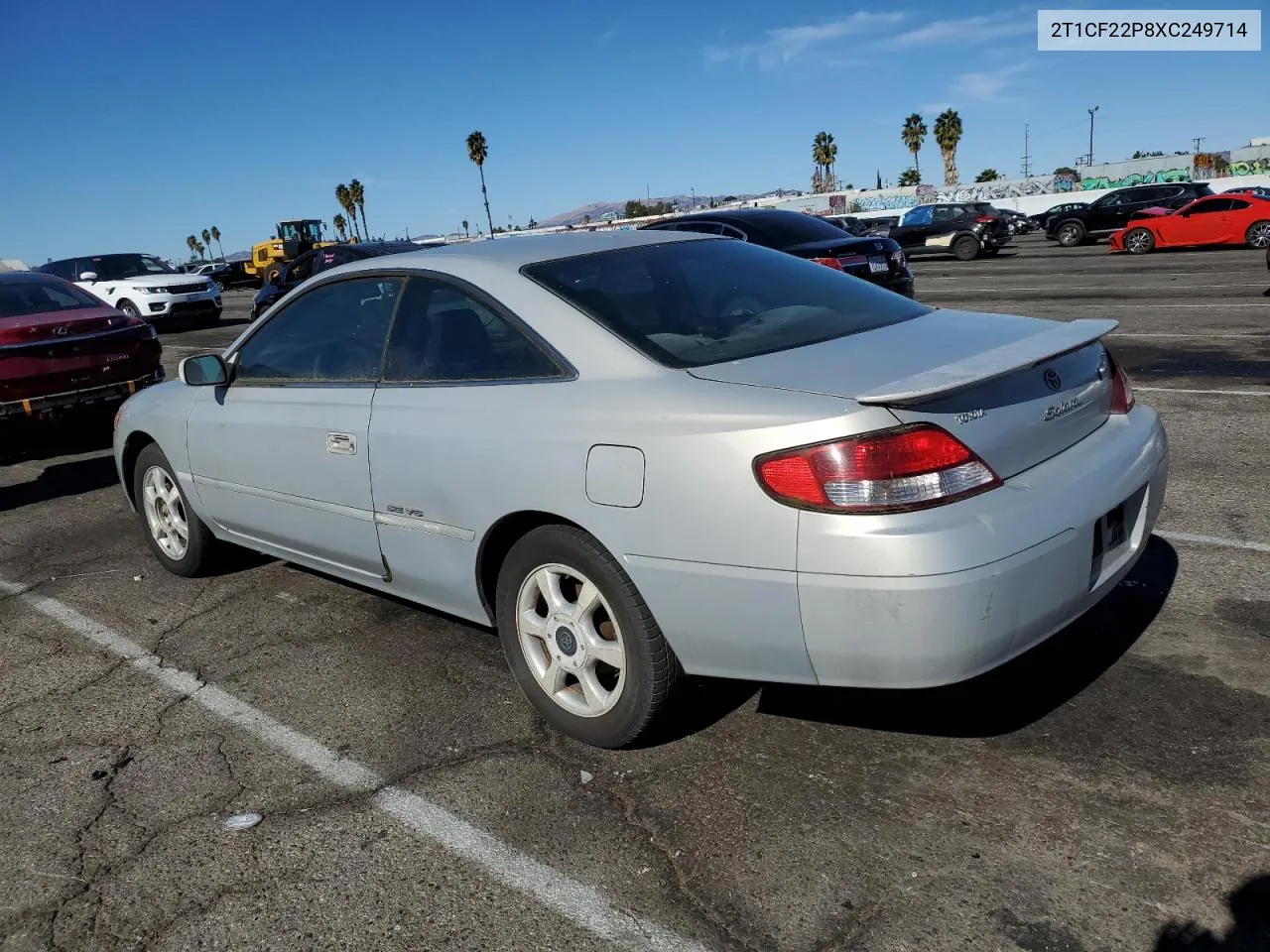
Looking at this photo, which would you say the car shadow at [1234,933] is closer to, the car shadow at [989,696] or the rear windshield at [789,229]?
the car shadow at [989,696]

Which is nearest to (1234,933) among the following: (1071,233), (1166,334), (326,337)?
(326,337)

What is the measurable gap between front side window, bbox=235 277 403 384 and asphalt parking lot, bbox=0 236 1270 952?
1.09 m

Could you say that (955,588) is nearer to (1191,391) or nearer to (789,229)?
(1191,391)

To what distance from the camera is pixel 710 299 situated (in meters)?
3.53

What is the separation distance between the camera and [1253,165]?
54562 millimetres

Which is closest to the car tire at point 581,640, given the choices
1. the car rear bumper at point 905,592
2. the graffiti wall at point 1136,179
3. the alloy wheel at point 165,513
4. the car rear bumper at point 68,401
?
the car rear bumper at point 905,592

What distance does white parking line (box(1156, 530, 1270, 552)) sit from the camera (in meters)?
4.48

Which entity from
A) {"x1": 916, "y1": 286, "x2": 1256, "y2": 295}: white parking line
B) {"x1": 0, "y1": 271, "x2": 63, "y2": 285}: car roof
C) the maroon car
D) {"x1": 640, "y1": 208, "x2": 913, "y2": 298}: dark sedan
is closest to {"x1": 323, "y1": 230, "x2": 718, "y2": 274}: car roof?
the maroon car

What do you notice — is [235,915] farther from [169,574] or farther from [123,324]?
[123,324]

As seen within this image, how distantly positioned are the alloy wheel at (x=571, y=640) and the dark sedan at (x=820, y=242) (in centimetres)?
841

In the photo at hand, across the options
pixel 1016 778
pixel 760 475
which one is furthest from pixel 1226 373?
pixel 760 475

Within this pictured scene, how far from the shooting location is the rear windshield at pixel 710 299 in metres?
3.18

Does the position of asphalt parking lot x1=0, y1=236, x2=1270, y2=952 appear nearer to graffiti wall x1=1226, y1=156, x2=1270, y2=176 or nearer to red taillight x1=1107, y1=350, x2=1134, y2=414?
red taillight x1=1107, y1=350, x2=1134, y2=414

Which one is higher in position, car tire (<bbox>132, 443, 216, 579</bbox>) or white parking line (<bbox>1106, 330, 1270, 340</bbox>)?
car tire (<bbox>132, 443, 216, 579</bbox>)
